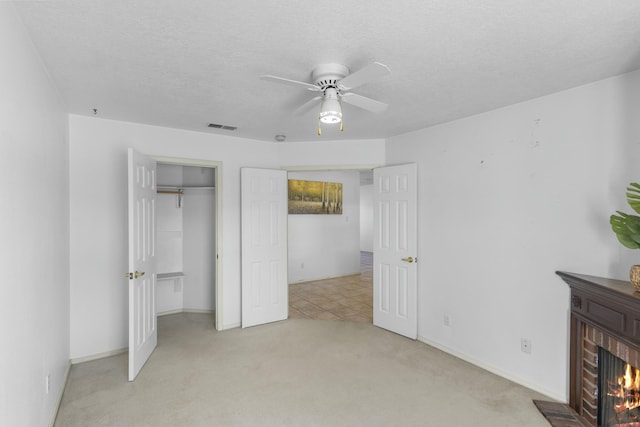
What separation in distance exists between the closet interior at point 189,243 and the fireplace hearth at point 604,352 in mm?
3994

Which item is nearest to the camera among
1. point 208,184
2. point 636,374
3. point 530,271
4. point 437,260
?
point 636,374

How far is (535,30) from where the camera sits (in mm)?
1699

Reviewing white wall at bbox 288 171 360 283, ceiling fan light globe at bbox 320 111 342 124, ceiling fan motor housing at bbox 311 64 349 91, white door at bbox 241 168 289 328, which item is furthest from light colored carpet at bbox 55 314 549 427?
white wall at bbox 288 171 360 283

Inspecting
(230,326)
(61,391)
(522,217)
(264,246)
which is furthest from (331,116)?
(230,326)

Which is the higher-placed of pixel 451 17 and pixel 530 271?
pixel 451 17

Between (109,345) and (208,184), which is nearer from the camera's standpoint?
(109,345)

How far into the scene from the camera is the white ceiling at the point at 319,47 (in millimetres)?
1526

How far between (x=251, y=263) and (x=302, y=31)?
304 centimetres

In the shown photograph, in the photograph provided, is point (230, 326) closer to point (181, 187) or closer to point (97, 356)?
point (97, 356)

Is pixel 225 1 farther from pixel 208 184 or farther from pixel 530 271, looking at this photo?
pixel 208 184

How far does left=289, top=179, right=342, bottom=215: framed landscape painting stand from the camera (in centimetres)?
653

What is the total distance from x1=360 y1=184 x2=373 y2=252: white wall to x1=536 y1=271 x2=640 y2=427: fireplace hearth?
841 cm

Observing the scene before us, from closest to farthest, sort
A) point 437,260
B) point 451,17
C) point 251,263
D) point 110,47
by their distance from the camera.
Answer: point 451,17, point 110,47, point 437,260, point 251,263

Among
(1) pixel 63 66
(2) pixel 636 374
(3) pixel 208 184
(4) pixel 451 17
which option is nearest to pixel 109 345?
(3) pixel 208 184
